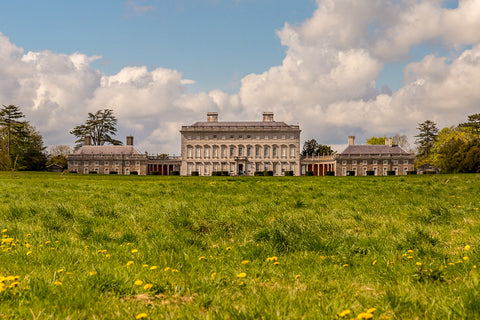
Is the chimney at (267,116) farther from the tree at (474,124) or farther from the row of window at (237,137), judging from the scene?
the tree at (474,124)

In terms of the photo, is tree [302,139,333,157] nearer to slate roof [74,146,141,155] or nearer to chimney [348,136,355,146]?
chimney [348,136,355,146]

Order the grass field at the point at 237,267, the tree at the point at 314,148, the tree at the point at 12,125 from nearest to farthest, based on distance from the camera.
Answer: the grass field at the point at 237,267 → the tree at the point at 12,125 → the tree at the point at 314,148

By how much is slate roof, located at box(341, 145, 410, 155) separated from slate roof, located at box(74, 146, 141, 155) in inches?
1761

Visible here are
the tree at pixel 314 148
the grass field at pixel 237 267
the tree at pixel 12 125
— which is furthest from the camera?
the tree at pixel 314 148

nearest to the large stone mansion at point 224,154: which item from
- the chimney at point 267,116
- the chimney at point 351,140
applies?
the chimney at point 351,140

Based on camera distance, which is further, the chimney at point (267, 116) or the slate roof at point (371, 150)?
the chimney at point (267, 116)

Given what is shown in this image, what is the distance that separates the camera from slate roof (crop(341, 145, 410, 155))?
74188mm

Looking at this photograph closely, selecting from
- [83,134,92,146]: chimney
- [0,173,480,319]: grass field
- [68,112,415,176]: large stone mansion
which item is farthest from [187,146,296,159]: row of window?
[0,173,480,319]: grass field

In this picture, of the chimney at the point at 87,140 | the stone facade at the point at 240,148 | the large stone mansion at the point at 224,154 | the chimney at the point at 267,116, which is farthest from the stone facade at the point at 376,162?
the chimney at the point at 87,140

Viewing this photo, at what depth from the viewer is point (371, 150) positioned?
246 feet

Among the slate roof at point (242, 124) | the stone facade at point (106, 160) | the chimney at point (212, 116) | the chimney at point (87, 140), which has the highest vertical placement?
the chimney at point (212, 116)

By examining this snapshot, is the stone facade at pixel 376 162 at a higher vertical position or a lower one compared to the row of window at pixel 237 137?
lower

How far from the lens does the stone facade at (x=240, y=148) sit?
76.9 m

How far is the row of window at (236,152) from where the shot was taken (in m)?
77.1
